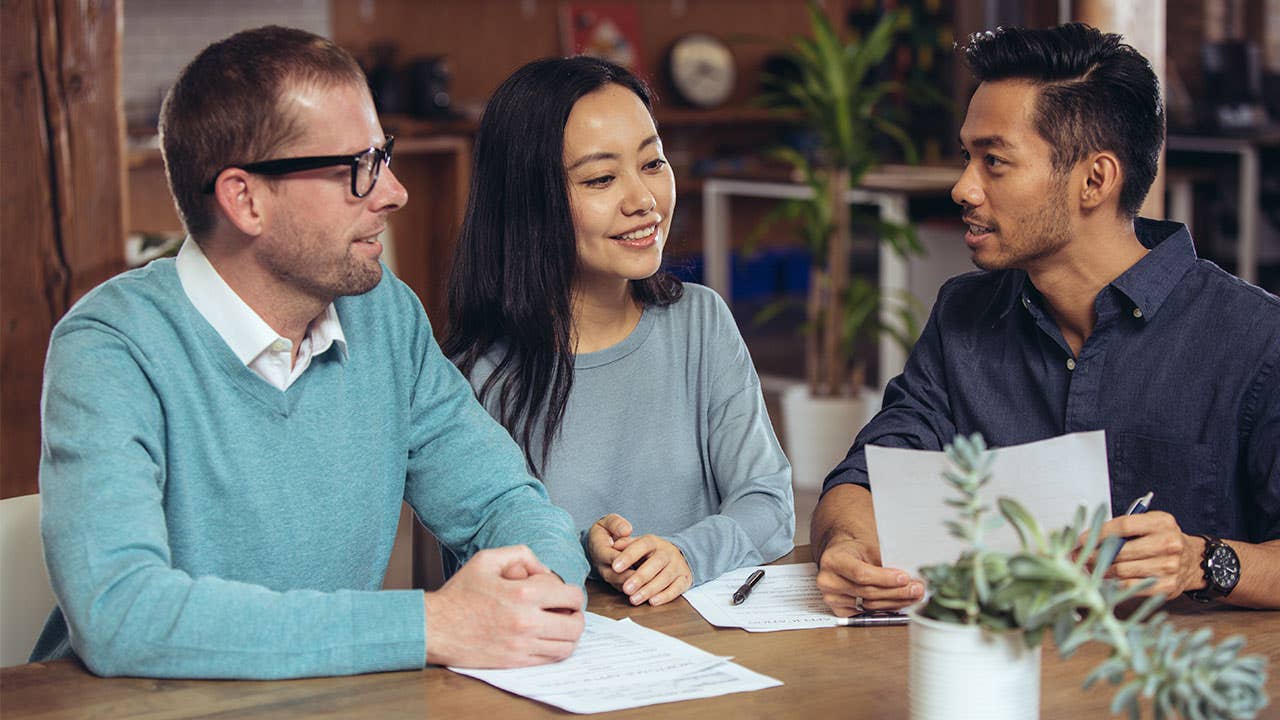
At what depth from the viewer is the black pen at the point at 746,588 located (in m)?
1.54

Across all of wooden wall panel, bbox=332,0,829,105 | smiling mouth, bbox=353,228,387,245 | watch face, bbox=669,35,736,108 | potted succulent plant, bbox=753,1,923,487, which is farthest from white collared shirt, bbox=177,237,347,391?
watch face, bbox=669,35,736,108

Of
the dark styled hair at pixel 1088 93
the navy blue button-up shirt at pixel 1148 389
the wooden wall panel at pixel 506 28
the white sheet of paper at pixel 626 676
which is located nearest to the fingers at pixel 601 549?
the white sheet of paper at pixel 626 676

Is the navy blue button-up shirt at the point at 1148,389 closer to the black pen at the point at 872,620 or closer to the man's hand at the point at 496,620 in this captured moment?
the black pen at the point at 872,620

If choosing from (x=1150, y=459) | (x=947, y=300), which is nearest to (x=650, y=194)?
(x=947, y=300)

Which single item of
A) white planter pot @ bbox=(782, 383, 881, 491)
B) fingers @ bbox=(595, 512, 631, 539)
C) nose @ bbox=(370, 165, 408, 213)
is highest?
nose @ bbox=(370, 165, 408, 213)

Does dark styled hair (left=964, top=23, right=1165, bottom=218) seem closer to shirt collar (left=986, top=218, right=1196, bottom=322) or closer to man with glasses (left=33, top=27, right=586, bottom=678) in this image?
shirt collar (left=986, top=218, right=1196, bottom=322)

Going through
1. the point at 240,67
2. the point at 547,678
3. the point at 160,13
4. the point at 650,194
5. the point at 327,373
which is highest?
the point at 160,13

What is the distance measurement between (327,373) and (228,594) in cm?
36

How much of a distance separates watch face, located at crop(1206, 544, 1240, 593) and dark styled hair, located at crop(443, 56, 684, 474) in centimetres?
88

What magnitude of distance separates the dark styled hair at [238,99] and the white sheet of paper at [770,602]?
0.70 meters

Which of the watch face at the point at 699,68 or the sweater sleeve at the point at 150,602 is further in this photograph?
the watch face at the point at 699,68

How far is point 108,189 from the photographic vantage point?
9.14 ft

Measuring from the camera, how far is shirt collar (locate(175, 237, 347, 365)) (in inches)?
59.5

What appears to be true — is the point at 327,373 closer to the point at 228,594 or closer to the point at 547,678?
the point at 228,594
